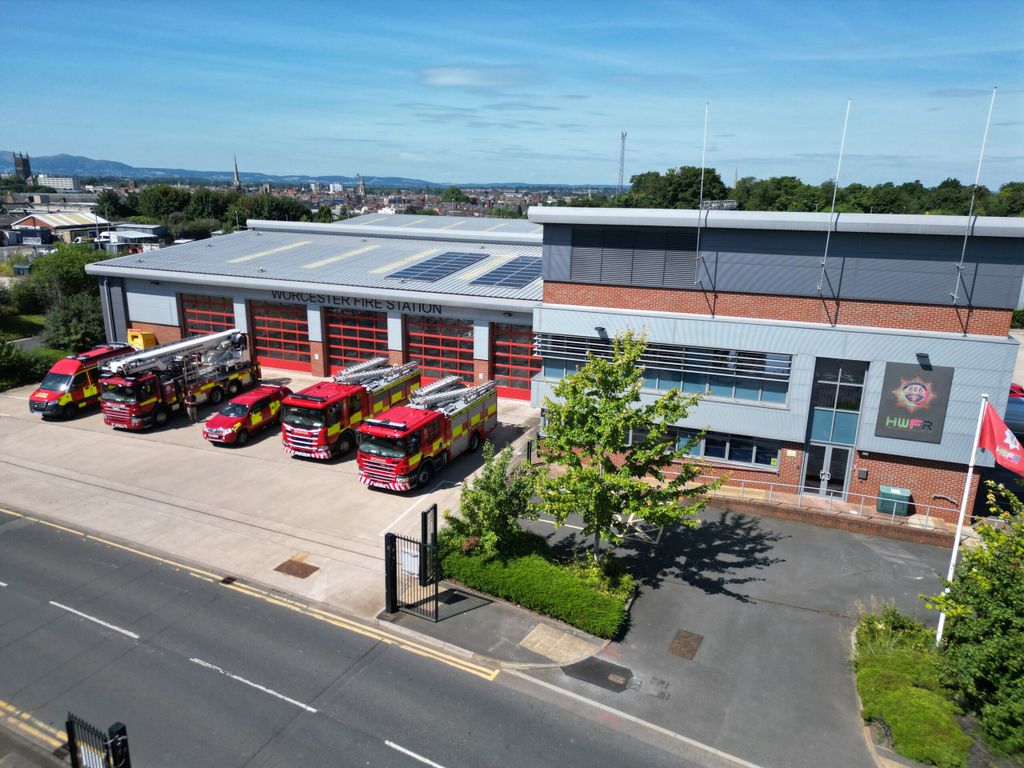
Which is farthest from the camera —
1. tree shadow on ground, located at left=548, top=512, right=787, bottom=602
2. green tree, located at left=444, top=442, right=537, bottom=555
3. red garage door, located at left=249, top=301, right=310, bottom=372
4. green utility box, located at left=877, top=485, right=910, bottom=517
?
red garage door, located at left=249, top=301, right=310, bottom=372

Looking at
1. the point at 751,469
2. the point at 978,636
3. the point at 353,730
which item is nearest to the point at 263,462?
the point at 353,730

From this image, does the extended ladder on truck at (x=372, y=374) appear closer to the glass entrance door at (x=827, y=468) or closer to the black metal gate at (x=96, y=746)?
the glass entrance door at (x=827, y=468)

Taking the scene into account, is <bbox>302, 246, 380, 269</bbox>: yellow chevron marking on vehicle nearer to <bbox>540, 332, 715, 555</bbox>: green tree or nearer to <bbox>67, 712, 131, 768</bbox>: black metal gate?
<bbox>540, 332, 715, 555</bbox>: green tree

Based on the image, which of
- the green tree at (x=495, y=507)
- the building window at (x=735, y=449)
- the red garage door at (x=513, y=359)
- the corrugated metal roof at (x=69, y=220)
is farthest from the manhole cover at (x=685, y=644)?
the corrugated metal roof at (x=69, y=220)

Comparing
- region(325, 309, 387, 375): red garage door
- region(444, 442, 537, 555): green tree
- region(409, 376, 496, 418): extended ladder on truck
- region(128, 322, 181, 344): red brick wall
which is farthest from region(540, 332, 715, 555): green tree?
region(128, 322, 181, 344): red brick wall

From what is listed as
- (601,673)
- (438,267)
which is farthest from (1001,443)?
(438,267)

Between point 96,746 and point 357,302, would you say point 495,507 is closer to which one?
point 96,746

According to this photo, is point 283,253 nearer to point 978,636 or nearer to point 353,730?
point 353,730
